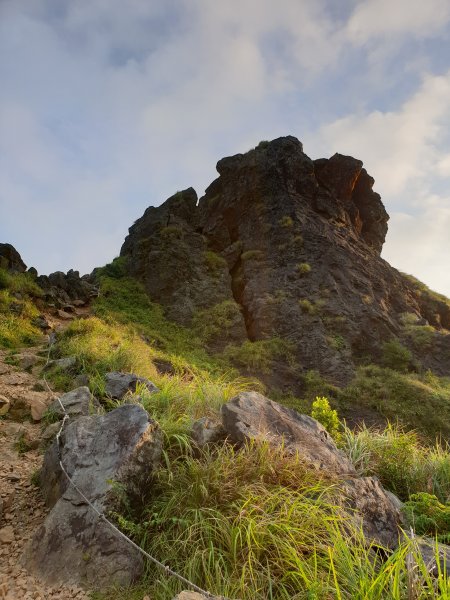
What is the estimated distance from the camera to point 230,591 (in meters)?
2.59

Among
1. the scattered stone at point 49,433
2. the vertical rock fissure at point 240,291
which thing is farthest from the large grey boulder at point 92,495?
the vertical rock fissure at point 240,291

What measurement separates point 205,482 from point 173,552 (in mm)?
623

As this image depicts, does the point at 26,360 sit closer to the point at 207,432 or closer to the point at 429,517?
the point at 207,432

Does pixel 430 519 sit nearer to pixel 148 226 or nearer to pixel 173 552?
pixel 173 552

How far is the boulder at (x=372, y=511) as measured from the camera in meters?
3.52

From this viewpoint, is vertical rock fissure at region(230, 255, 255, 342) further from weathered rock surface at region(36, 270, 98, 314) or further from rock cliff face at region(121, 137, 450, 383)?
weathered rock surface at region(36, 270, 98, 314)

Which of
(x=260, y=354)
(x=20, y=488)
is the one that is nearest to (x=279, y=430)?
(x=20, y=488)

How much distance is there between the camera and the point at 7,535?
322 centimetres

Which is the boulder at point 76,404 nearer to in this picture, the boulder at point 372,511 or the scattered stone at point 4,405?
the scattered stone at point 4,405

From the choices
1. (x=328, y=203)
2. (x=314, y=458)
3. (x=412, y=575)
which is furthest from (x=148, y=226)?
(x=412, y=575)

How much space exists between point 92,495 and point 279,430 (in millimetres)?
2157

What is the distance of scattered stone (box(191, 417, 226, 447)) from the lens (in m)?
4.14

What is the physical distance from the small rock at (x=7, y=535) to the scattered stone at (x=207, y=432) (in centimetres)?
181

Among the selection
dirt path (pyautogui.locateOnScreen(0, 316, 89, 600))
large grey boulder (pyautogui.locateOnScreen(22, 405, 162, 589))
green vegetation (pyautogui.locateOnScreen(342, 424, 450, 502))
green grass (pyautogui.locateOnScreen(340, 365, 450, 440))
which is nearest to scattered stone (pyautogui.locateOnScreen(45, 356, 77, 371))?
dirt path (pyautogui.locateOnScreen(0, 316, 89, 600))
